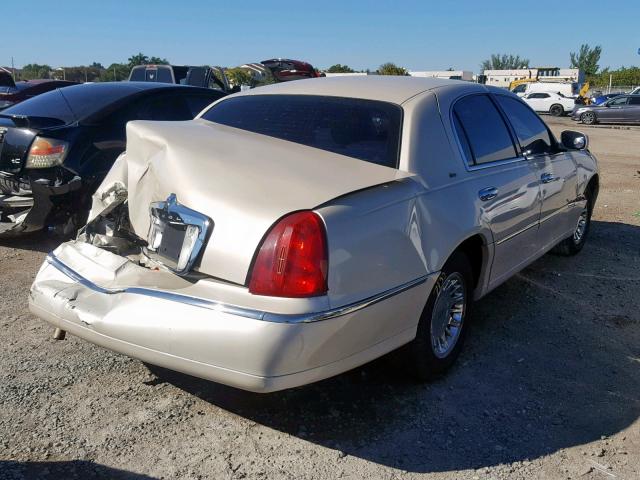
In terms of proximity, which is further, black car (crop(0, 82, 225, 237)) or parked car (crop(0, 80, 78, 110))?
parked car (crop(0, 80, 78, 110))

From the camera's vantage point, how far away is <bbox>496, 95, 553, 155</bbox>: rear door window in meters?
4.49

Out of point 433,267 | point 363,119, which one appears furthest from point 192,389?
point 363,119

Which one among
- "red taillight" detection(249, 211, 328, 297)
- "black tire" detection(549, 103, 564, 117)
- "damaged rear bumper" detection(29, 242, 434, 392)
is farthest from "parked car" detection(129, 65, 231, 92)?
"black tire" detection(549, 103, 564, 117)

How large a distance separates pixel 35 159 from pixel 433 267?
3.80 metres

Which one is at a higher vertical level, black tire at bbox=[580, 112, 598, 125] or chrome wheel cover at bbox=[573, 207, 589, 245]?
chrome wheel cover at bbox=[573, 207, 589, 245]

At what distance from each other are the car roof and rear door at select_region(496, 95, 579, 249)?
468 mm

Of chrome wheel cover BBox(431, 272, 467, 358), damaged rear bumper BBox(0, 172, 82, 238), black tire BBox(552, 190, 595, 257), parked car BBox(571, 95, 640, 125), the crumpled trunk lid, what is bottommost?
parked car BBox(571, 95, 640, 125)

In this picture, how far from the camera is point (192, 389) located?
3334 mm

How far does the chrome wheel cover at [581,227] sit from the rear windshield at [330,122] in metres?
3.25

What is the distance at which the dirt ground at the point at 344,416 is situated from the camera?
2.75m

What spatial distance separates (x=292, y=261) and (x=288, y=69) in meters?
17.3

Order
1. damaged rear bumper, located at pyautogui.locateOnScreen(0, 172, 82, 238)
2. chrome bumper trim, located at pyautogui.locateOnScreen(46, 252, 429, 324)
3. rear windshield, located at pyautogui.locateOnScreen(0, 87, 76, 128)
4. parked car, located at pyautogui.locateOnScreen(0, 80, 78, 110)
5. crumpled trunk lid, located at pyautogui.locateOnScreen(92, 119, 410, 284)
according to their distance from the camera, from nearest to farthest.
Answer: chrome bumper trim, located at pyautogui.locateOnScreen(46, 252, 429, 324) → crumpled trunk lid, located at pyautogui.locateOnScreen(92, 119, 410, 284) → damaged rear bumper, located at pyautogui.locateOnScreen(0, 172, 82, 238) → rear windshield, located at pyautogui.locateOnScreen(0, 87, 76, 128) → parked car, located at pyautogui.locateOnScreen(0, 80, 78, 110)

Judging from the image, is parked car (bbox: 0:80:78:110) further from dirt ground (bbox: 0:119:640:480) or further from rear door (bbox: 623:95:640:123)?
rear door (bbox: 623:95:640:123)

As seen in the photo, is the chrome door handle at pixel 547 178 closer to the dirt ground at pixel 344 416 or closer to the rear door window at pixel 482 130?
the rear door window at pixel 482 130
